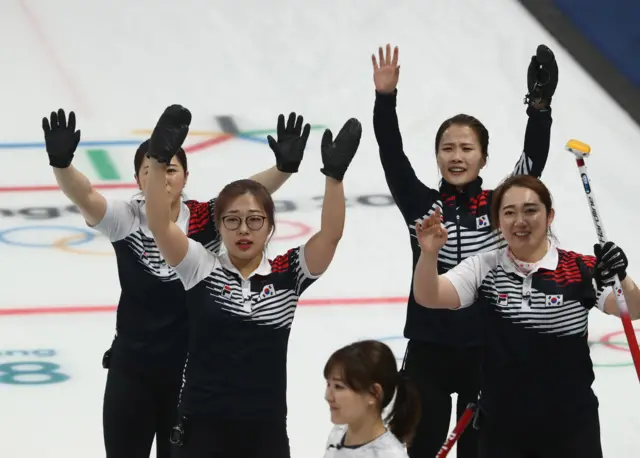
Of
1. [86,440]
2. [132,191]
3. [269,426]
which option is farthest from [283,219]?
[269,426]

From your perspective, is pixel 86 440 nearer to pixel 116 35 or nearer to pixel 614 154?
pixel 614 154

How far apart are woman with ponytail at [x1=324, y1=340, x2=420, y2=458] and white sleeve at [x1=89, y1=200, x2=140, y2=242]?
110 centimetres

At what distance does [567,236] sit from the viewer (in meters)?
7.34

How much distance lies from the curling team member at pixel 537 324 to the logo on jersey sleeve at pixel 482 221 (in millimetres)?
442

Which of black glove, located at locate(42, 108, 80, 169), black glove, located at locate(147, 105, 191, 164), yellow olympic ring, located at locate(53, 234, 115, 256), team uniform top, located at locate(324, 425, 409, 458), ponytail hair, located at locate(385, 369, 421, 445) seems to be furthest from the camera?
yellow olympic ring, located at locate(53, 234, 115, 256)

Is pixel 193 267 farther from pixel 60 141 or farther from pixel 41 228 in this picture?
pixel 41 228

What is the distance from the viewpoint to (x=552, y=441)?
141 inches

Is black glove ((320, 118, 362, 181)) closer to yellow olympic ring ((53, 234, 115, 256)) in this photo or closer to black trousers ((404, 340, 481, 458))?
black trousers ((404, 340, 481, 458))

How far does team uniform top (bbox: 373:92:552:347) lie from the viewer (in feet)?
13.3

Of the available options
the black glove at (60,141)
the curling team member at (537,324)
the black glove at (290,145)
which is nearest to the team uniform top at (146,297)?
the black glove at (60,141)

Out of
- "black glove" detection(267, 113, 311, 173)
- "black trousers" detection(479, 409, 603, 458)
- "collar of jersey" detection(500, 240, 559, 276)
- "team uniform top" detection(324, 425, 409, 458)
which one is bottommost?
"black trousers" detection(479, 409, 603, 458)

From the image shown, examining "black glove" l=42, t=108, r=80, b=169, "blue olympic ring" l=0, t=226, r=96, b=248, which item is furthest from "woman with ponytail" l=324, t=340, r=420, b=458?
"blue olympic ring" l=0, t=226, r=96, b=248

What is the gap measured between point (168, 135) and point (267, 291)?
50 centimetres

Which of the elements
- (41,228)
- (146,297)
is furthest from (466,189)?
(41,228)
